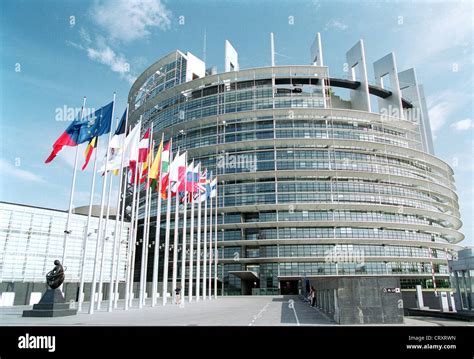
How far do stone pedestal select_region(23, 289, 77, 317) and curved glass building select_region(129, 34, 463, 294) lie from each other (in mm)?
40644

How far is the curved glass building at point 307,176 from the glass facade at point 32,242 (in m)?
17.2

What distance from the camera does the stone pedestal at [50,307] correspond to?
1619 cm

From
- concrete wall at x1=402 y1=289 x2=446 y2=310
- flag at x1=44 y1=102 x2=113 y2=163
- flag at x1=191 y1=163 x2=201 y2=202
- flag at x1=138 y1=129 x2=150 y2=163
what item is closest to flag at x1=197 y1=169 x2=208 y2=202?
flag at x1=191 y1=163 x2=201 y2=202

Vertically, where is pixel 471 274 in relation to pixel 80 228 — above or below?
below

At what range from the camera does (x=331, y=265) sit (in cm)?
→ 5719

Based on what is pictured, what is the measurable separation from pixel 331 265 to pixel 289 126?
28.1 m

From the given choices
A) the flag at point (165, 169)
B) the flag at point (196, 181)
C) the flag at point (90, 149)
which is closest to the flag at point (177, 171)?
the flag at point (165, 169)

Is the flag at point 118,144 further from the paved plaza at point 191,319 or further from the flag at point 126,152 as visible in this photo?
the paved plaza at point 191,319

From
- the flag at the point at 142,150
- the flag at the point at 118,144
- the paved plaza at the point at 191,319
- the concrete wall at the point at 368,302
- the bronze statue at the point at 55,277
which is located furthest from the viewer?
the flag at the point at 142,150

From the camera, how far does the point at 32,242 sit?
1510 inches

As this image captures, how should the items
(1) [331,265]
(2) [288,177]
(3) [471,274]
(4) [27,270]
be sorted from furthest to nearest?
(2) [288,177], (1) [331,265], (4) [27,270], (3) [471,274]

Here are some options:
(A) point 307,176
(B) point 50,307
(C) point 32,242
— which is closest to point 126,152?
(B) point 50,307
